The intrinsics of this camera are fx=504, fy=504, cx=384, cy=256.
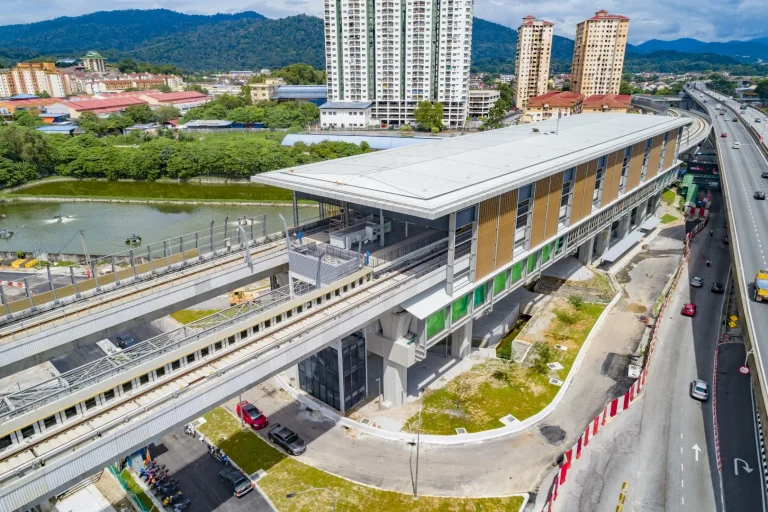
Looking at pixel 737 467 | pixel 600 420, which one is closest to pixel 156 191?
pixel 600 420

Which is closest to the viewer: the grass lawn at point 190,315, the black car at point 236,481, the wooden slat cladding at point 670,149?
the black car at point 236,481

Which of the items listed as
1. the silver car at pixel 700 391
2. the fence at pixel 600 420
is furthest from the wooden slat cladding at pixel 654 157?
the silver car at pixel 700 391

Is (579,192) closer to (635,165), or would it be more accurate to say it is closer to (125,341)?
(635,165)

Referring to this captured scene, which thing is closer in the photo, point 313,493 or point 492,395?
point 313,493

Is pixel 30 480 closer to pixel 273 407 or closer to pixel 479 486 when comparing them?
pixel 273 407

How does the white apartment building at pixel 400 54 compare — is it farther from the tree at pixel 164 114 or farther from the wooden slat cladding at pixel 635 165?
the wooden slat cladding at pixel 635 165

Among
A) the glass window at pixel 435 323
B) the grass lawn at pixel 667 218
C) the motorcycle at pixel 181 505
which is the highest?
the glass window at pixel 435 323
